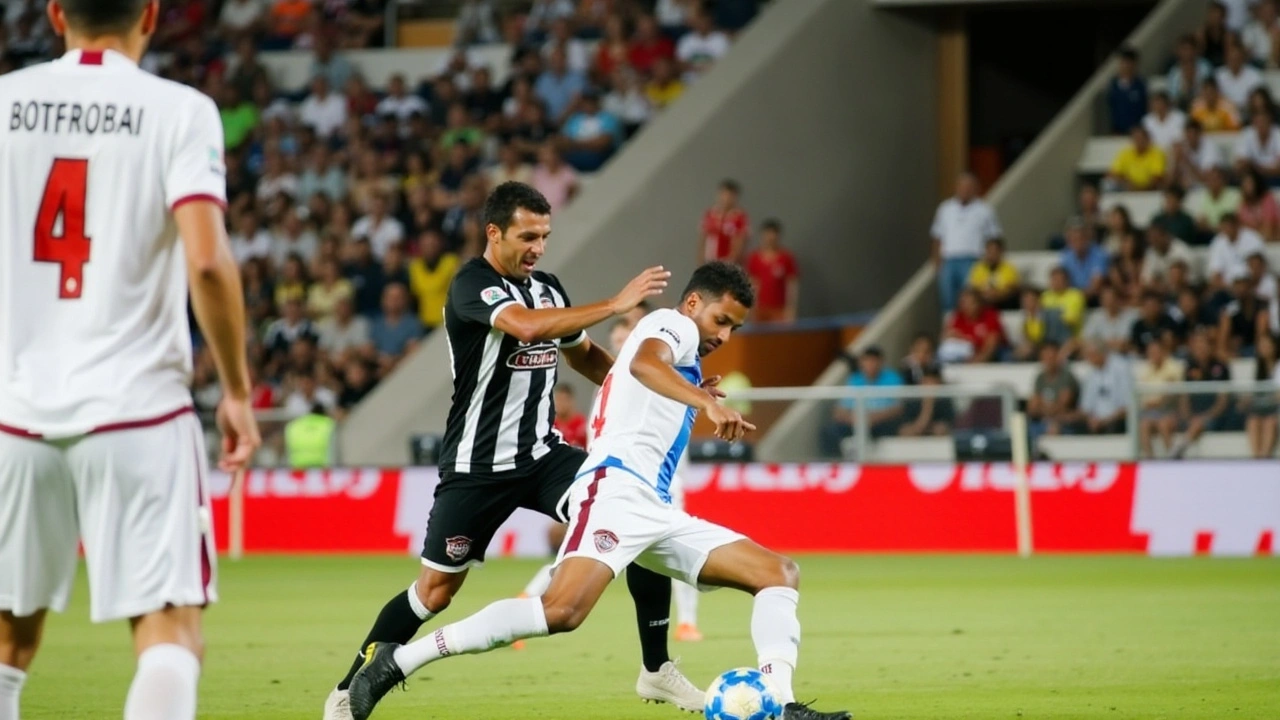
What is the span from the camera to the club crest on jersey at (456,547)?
808cm

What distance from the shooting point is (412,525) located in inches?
792

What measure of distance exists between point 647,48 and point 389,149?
358 cm

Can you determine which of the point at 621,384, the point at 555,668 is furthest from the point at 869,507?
the point at 621,384

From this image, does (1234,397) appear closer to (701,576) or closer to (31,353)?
(701,576)

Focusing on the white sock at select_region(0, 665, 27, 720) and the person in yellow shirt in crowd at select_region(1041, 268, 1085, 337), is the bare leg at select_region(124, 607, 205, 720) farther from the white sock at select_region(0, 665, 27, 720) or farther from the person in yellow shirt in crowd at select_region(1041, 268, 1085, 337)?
the person in yellow shirt in crowd at select_region(1041, 268, 1085, 337)

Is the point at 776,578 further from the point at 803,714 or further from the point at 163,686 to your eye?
the point at 163,686

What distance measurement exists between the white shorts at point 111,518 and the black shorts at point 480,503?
318 centimetres

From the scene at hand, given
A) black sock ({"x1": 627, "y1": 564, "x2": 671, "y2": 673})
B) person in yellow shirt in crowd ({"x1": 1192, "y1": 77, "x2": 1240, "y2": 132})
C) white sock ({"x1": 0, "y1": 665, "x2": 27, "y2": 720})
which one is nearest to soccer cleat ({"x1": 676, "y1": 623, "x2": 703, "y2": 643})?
black sock ({"x1": 627, "y1": 564, "x2": 671, "y2": 673})

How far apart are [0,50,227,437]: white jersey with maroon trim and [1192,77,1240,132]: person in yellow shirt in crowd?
65.2ft

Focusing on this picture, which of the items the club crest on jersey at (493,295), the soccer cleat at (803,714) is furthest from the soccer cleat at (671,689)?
the club crest on jersey at (493,295)

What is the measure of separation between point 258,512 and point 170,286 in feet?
53.9

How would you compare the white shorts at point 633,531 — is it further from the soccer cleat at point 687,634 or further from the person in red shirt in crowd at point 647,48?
the person in red shirt in crowd at point 647,48

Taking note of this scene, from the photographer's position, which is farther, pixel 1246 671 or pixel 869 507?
Answer: pixel 869 507

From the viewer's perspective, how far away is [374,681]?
25.1 ft
